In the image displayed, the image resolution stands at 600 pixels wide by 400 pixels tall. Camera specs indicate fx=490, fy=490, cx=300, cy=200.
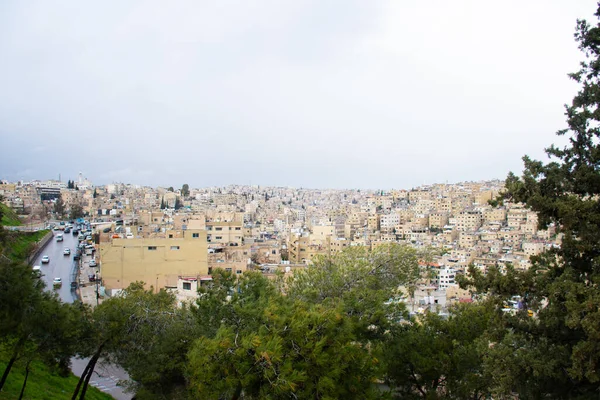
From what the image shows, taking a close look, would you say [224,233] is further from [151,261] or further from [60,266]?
[151,261]

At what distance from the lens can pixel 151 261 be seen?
84.8 feet

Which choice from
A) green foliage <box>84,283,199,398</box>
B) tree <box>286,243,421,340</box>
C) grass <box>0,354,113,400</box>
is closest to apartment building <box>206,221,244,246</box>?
grass <box>0,354,113,400</box>

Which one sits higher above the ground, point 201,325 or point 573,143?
point 573,143

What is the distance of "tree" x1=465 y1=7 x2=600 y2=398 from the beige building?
21.6 metres

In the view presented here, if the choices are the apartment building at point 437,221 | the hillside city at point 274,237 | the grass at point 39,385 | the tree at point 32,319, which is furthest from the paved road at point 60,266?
the apartment building at point 437,221

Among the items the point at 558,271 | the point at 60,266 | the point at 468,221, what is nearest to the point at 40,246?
the point at 60,266

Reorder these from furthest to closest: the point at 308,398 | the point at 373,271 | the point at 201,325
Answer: the point at 373,271 < the point at 201,325 < the point at 308,398

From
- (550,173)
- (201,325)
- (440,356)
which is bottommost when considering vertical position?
(440,356)

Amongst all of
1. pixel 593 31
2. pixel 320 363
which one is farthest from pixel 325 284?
pixel 593 31

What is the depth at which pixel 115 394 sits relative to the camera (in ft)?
45.7

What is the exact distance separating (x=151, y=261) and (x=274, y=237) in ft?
113

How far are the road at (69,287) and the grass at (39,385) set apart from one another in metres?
0.66

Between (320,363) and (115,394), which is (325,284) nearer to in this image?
(320,363)

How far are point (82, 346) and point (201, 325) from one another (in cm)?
185
